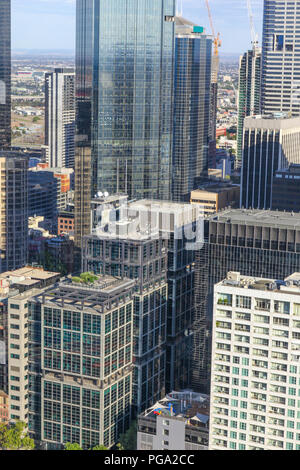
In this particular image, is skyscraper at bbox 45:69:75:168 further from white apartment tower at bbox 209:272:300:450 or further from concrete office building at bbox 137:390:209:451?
white apartment tower at bbox 209:272:300:450

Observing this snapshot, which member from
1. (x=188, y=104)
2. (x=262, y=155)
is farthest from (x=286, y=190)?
(x=188, y=104)

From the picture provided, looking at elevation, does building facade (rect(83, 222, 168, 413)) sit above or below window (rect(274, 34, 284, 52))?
below

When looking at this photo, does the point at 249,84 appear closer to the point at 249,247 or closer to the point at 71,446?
the point at 249,247

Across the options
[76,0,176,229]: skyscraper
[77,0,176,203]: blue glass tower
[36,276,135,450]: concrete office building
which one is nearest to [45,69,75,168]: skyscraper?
[76,0,176,229]: skyscraper

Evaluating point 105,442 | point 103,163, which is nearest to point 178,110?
point 103,163

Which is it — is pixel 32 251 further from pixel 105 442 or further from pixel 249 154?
pixel 105 442

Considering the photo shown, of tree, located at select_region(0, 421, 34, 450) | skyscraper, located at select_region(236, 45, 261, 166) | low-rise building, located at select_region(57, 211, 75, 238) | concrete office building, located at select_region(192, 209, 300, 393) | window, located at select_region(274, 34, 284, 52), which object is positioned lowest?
tree, located at select_region(0, 421, 34, 450)
